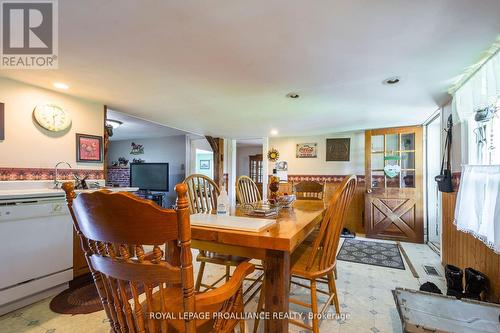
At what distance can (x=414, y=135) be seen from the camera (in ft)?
13.0

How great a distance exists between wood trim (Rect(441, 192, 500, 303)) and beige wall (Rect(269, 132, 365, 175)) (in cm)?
191

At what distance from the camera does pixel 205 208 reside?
1939 millimetres

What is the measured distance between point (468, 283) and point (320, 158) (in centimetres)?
336

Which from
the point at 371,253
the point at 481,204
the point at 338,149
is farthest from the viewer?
the point at 338,149

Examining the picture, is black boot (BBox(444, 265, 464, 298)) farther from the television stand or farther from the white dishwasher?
the television stand

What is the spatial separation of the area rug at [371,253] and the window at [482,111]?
151 cm

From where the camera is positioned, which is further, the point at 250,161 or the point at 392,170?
the point at 250,161

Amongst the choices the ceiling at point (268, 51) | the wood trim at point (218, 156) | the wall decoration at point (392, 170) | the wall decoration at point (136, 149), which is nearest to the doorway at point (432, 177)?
the wall decoration at point (392, 170)

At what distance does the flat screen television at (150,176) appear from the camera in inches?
229

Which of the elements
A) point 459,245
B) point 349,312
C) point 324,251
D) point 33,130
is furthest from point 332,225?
point 33,130

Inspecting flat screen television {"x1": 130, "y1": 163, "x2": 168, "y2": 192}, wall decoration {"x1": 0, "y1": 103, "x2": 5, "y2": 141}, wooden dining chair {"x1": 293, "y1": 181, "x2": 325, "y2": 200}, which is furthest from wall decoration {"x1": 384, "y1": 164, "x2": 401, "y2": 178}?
wall decoration {"x1": 0, "y1": 103, "x2": 5, "y2": 141}

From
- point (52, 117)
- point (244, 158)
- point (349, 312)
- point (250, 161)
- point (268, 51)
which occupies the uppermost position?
point (268, 51)

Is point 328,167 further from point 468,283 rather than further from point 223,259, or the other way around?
point 223,259

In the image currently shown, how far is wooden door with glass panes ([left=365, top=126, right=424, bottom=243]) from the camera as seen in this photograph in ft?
12.9
